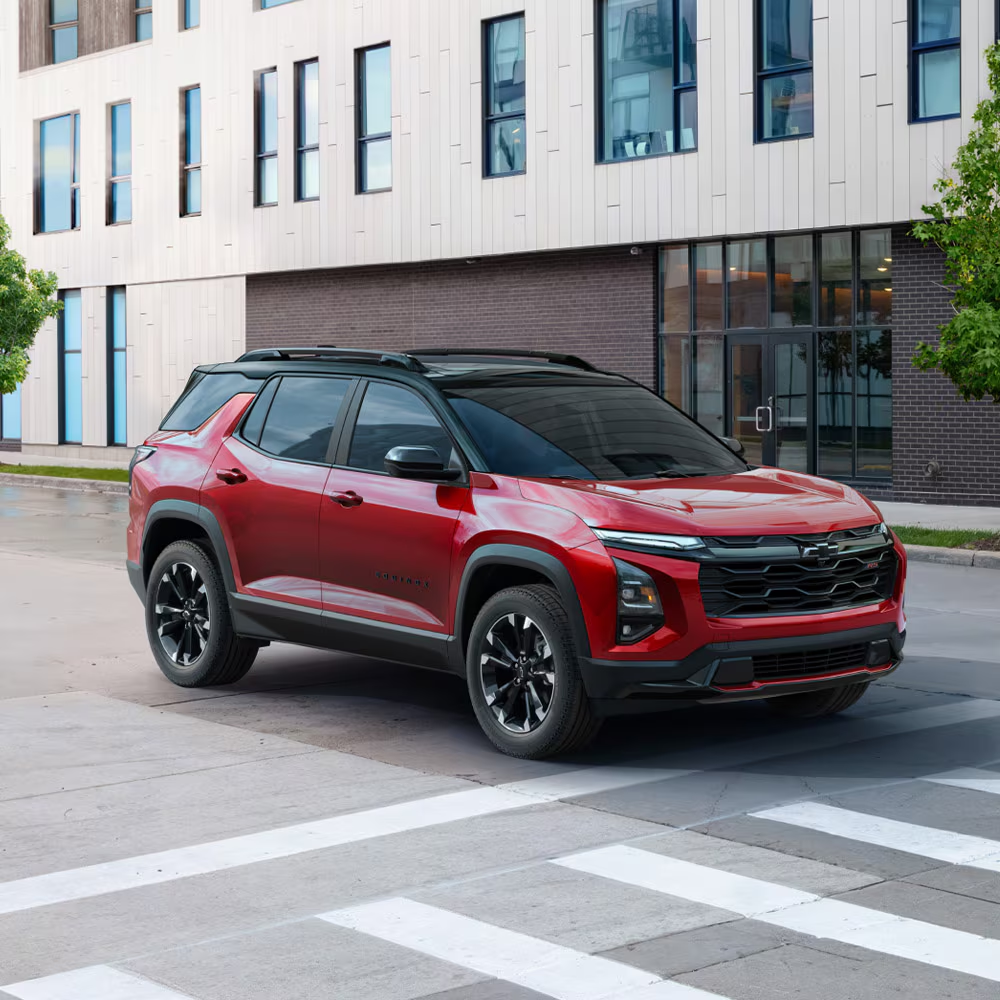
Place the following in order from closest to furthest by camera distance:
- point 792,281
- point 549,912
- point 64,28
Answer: point 549,912
point 792,281
point 64,28

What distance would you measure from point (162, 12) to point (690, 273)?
15.2 meters

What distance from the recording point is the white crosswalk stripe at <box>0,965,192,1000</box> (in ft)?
15.6

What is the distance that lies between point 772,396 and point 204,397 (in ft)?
53.2

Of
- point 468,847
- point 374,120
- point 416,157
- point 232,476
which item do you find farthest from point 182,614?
point 374,120

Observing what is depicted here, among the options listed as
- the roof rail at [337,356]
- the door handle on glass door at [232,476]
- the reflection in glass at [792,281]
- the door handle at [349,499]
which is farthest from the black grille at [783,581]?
the reflection in glass at [792,281]

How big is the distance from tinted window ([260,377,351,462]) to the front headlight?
7.01 feet

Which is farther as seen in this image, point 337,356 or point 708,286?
point 708,286

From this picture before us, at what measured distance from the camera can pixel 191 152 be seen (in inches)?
1383

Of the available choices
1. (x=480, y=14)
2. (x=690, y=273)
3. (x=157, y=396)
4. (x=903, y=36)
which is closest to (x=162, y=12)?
(x=157, y=396)

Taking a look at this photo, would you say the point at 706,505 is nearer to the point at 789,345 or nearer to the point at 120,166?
the point at 789,345

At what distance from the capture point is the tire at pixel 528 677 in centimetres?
754

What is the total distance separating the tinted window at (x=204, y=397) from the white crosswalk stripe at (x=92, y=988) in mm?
Result: 5178

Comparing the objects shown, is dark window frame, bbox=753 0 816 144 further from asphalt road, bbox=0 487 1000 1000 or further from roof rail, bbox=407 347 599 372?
asphalt road, bbox=0 487 1000 1000

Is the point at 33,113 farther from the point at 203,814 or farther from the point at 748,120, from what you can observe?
the point at 203,814
